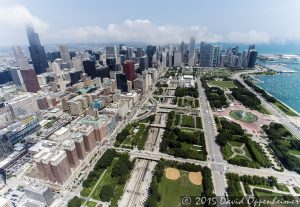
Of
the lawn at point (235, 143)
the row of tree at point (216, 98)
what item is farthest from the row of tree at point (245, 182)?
the row of tree at point (216, 98)

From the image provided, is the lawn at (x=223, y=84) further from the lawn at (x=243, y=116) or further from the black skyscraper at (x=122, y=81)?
the black skyscraper at (x=122, y=81)

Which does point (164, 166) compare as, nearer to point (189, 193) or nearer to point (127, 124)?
point (189, 193)

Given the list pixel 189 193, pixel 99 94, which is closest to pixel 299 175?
pixel 189 193

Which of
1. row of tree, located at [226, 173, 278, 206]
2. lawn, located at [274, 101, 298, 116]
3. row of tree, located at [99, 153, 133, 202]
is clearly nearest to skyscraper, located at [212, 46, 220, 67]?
lawn, located at [274, 101, 298, 116]

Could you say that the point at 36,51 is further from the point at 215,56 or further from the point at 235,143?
the point at 215,56

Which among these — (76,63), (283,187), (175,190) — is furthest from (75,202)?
(76,63)

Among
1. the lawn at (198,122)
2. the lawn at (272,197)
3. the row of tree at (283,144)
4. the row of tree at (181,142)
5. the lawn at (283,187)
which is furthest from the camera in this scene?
the lawn at (198,122)

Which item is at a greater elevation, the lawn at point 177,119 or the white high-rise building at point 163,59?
the white high-rise building at point 163,59

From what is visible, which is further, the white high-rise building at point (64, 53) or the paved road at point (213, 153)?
the white high-rise building at point (64, 53)
